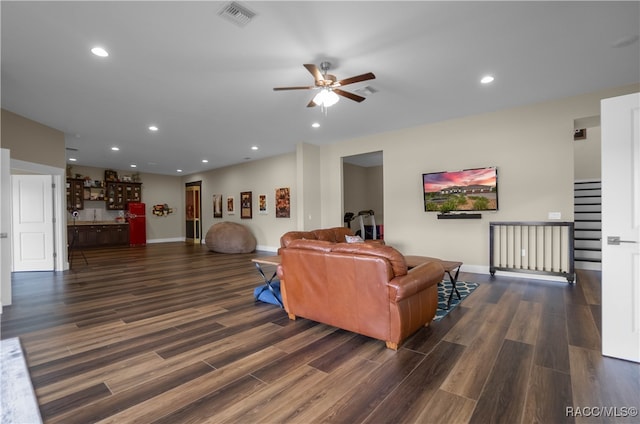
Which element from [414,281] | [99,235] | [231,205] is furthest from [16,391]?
[99,235]

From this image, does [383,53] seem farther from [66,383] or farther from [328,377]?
[66,383]

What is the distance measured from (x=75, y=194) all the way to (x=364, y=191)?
32.5ft

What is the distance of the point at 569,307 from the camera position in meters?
3.45

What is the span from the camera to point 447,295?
3.98 meters

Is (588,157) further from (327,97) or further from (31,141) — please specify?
(31,141)

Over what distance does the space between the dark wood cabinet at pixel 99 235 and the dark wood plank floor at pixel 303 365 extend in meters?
6.82

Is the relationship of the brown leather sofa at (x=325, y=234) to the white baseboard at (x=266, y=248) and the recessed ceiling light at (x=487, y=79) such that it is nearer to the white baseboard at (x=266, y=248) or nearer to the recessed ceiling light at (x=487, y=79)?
the recessed ceiling light at (x=487, y=79)

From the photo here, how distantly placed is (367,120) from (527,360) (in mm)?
4546

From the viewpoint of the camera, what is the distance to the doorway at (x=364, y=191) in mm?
9867

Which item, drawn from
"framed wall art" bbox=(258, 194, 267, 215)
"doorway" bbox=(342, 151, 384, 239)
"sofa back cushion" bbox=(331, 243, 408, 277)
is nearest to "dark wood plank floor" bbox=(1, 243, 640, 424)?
"sofa back cushion" bbox=(331, 243, 408, 277)

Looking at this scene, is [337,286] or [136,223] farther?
[136,223]

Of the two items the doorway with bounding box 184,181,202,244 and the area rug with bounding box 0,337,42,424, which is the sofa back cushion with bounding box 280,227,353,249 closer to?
the area rug with bounding box 0,337,42,424

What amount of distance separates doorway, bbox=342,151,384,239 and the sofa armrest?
685cm

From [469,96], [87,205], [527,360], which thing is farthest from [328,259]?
[87,205]
